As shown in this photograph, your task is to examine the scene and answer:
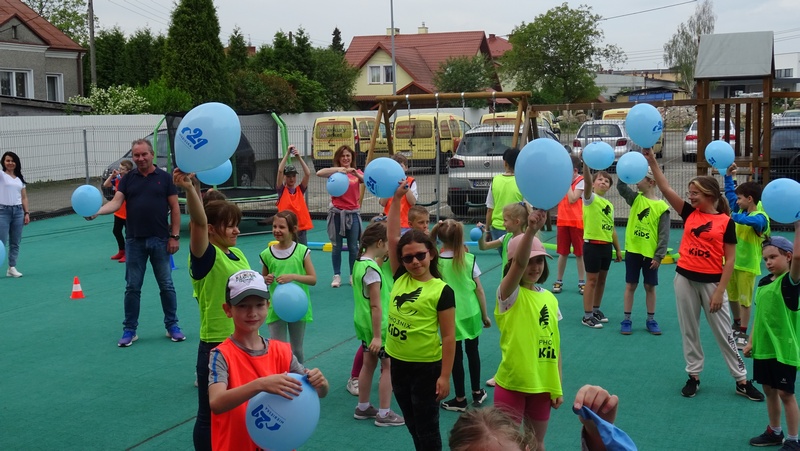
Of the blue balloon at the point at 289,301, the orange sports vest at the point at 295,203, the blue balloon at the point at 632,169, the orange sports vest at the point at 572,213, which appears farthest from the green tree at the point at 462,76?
the blue balloon at the point at 289,301

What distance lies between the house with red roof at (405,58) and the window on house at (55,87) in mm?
→ 23162

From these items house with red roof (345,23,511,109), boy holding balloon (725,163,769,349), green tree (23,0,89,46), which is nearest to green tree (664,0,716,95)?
house with red roof (345,23,511,109)

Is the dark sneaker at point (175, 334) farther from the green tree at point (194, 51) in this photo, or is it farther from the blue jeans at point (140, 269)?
the green tree at point (194, 51)

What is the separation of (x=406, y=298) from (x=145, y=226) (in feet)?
13.7

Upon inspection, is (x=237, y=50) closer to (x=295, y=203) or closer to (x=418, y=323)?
(x=295, y=203)

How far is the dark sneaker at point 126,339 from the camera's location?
812 centimetres

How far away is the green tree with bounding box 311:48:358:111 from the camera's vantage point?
4650cm

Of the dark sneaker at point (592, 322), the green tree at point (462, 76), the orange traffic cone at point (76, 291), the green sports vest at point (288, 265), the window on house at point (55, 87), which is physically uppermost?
the green tree at point (462, 76)

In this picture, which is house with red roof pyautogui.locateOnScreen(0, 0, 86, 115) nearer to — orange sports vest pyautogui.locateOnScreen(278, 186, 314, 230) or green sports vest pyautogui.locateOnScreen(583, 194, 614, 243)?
orange sports vest pyautogui.locateOnScreen(278, 186, 314, 230)

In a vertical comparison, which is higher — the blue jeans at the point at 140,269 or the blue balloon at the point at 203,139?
the blue balloon at the point at 203,139

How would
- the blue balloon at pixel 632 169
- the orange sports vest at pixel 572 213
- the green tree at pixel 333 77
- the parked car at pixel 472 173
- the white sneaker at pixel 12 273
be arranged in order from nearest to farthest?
the blue balloon at pixel 632 169
the orange sports vest at pixel 572 213
the white sneaker at pixel 12 273
the parked car at pixel 472 173
the green tree at pixel 333 77

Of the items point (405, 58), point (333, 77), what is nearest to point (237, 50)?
point (333, 77)

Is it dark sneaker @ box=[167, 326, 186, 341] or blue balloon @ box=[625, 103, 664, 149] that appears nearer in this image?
blue balloon @ box=[625, 103, 664, 149]

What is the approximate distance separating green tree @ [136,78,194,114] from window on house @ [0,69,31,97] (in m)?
5.62
